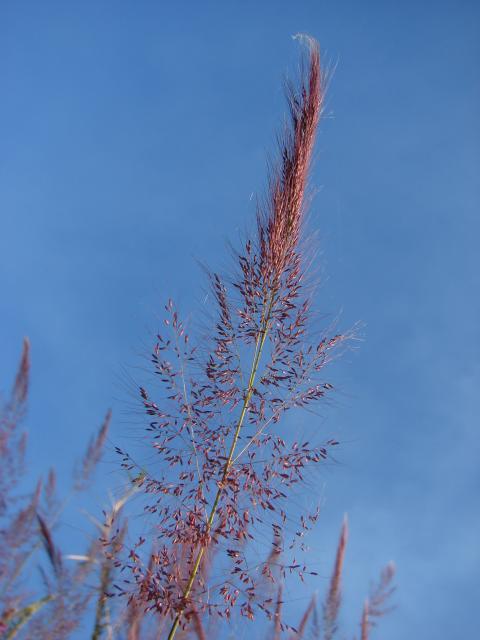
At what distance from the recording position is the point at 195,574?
8.21ft

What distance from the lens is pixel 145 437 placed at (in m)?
2.91

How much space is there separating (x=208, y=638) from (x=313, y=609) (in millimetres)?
1995

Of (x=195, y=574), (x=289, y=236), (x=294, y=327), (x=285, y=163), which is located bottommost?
(x=195, y=574)

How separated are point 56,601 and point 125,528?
1545 mm

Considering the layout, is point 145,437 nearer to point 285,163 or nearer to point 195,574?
point 195,574

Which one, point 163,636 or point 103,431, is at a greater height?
point 103,431

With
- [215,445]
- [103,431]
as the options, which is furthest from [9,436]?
[215,445]

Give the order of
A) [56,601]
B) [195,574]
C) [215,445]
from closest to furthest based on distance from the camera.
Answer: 1. [195,574]
2. [215,445]
3. [56,601]

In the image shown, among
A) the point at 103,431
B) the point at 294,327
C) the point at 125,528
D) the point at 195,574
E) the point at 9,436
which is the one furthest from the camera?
the point at 103,431

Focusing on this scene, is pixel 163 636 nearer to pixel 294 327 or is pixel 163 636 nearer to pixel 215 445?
pixel 215 445

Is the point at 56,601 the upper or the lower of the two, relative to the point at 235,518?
lower

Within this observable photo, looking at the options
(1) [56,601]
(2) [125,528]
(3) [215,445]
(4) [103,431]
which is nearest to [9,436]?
(4) [103,431]

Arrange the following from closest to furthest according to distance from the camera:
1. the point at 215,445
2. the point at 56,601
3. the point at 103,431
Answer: the point at 215,445 < the point at 56,601 < the point at 103,431

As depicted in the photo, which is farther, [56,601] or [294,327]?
[56,601]
